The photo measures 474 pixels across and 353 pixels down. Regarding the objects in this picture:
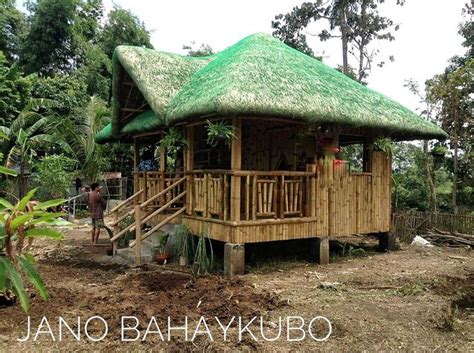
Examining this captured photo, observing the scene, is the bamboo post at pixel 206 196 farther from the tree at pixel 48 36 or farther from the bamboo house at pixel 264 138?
the tree at pixel 48 36

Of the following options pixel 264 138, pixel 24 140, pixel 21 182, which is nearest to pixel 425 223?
pixel 264 138

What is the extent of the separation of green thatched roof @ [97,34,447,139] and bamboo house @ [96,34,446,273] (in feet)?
0.08

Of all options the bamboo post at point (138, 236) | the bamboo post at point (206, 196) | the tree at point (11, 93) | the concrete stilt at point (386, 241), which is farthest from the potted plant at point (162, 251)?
the tree at point (11, 93)

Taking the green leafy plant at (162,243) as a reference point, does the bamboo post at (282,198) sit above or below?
above

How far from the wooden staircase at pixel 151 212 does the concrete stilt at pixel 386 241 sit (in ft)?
15.3

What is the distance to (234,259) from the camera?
24.3ft

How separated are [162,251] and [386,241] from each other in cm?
514

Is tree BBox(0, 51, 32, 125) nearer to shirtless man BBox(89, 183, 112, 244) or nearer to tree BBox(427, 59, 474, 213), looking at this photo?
shirtless man BBox(89, 183, 112, 244)

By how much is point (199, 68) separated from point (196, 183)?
3.23 meters

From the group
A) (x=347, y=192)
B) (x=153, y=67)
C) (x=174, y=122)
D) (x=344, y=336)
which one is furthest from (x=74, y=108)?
(x=344, y=336)

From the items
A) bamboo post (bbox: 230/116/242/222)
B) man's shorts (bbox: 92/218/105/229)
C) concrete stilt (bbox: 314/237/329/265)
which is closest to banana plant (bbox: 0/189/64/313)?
bamboo post (bbox: 230/116/242/222)

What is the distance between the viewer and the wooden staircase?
8.13 m

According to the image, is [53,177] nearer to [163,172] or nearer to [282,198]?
[163,172]

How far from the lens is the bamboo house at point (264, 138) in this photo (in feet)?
24.7
